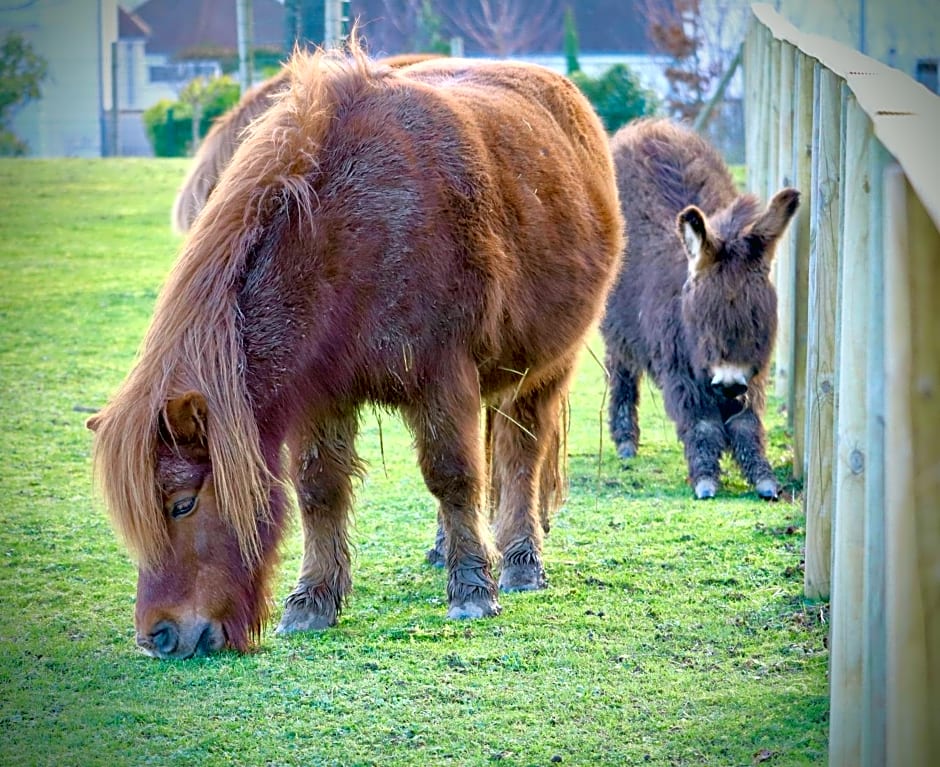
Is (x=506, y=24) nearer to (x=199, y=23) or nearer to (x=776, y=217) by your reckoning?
(x=199, y=23)

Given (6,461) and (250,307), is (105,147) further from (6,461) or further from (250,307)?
(250,307)

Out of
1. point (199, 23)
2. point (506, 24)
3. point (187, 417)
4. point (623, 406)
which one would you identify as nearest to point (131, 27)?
point (199, 23)

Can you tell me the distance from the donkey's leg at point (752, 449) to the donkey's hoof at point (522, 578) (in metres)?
1.99

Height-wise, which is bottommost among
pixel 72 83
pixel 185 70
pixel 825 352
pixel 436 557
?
pixel 436 557

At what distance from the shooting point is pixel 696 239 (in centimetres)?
683

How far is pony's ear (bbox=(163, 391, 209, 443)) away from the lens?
3959mm

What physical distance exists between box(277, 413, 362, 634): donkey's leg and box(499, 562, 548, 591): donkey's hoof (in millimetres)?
786

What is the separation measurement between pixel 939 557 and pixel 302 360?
263 cm

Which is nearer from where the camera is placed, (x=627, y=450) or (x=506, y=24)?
(x=627, y=450)

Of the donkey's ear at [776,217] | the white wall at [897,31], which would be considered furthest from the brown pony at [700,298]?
the white wall at [897,31]

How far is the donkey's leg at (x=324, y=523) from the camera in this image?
16.0ft

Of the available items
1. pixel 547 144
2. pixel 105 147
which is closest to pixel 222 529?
pixel 547 144

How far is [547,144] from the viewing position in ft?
18.4

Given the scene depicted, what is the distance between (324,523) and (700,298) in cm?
292
